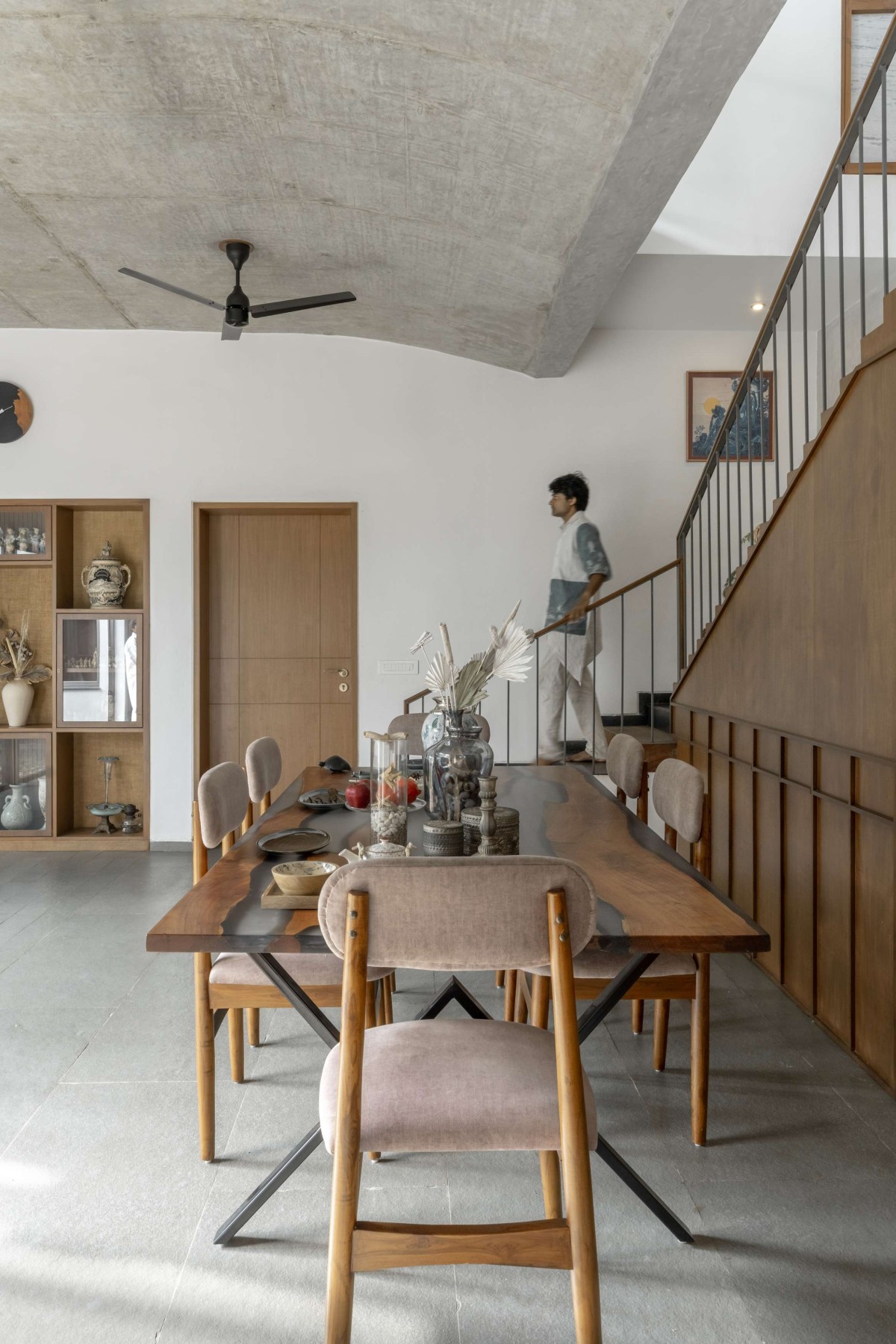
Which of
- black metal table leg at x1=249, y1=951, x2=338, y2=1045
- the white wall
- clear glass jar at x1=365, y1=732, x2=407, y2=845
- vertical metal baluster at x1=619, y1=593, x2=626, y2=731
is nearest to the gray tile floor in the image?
black metal table leg at x1=249, y1=951, x2=338, y2=1045

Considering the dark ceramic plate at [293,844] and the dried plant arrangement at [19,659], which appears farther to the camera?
the dried plant arrangement at [19,659]

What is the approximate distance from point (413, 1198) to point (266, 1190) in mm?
340

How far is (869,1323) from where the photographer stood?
1632mm

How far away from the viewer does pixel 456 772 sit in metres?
2.15

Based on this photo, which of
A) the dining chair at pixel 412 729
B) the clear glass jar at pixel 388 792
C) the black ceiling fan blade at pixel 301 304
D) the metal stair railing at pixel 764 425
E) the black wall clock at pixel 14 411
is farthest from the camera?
the black wall clock at pixel 14 411

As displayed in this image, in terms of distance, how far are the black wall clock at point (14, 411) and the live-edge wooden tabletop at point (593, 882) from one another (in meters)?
4.02

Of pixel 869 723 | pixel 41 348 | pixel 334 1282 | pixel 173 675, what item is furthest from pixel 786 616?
pixel 41 348

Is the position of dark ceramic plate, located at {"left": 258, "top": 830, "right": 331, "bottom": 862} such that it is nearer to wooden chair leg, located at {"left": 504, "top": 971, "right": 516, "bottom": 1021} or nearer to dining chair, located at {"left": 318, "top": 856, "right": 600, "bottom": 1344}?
dining chair, located at {"left": 318, "top": 856, "right": 600, "bottom": 1344}

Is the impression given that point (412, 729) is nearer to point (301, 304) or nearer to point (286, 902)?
point (301, 304)

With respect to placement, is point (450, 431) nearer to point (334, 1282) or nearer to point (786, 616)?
point (786, 616)

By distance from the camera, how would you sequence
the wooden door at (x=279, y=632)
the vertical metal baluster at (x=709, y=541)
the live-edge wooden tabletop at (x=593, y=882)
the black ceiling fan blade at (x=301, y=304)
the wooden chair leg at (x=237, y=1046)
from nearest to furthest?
the live-edge wooden tabletop at (x=593, y=882)
the wooden chair leg at (x=237, y=1046)
the black ceiling fan blade at (x=301, y=304)
the vertical metal baluster at (x=709, y=541)
the wooden door at (x=279, y=632)

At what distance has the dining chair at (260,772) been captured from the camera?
9.73 ft

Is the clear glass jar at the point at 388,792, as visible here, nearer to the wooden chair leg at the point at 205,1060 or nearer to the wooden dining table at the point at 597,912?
the wooden dining table at the point at 597,912

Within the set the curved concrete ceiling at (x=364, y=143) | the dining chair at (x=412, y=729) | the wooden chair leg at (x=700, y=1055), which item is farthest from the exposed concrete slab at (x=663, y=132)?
the wooden chair leg at (x=700, y=1055)
